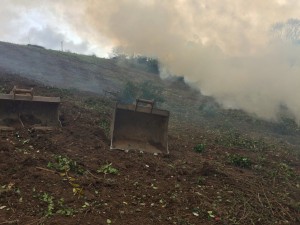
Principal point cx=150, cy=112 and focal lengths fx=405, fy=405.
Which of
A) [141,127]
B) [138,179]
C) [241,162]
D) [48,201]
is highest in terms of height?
[141,127]

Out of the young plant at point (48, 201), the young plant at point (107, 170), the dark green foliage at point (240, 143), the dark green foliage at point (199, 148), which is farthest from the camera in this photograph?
the dark green foliage at point (240, 143)

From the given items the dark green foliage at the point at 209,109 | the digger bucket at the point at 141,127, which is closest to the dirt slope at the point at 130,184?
the digger bucket at the point at 141,127

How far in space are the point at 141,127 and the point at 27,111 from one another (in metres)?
2.67

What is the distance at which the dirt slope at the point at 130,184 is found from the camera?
17.2ft

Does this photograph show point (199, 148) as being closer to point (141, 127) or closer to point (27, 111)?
point (141, 127)

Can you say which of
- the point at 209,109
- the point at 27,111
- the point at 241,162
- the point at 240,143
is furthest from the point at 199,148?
the point at 209,109

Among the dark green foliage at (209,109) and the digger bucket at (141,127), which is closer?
the digger bucket at (141,127)

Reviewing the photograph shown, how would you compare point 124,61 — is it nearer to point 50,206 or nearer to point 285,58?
point 285,58

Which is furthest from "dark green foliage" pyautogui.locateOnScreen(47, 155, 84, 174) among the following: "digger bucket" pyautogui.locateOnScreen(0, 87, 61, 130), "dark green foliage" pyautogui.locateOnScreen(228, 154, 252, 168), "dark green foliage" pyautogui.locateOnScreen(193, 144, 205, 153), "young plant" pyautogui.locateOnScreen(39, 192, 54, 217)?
"dark green foliage" pyautogui.locateOnScreen(228, 154, 252, 168)

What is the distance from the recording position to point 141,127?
30.1 ft

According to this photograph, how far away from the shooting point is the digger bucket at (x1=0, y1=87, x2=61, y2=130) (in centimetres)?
882

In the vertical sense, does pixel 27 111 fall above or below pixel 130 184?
above

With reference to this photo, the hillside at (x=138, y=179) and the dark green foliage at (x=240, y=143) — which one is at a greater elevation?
the dark green foliage at (x=240, y=143)

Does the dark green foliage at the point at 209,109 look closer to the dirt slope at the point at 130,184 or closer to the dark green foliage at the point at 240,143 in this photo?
the dark green foliage at the point at 240,143
